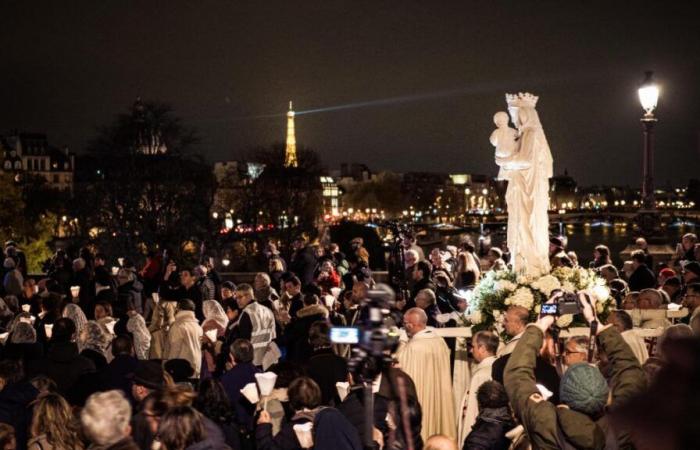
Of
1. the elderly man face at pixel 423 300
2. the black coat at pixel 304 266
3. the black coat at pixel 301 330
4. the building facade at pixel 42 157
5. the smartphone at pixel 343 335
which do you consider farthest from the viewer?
the building facade at pixel 42 157

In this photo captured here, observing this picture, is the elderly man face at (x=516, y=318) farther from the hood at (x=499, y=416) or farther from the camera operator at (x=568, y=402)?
the camera operator at (x=568, y=402)

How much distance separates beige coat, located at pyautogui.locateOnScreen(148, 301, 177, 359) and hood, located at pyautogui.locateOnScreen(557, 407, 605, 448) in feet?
20.8

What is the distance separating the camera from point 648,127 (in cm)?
1884

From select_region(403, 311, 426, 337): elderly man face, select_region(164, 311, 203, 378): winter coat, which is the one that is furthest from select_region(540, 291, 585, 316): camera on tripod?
select_region(164, 311, 203, 378): winter coat

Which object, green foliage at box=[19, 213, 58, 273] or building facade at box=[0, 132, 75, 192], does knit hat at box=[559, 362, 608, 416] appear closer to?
green foliage at box=[19, 213, 58, 273]

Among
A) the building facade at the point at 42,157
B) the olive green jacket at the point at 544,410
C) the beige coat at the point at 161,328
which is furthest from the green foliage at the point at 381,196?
the olive green jacket at the point at 544,410

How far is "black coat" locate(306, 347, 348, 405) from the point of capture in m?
7.85

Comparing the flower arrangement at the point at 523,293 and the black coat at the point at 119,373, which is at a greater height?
the flower arrangement at the point at 523,293

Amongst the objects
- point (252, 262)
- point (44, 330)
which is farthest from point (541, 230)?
point (252, 262)

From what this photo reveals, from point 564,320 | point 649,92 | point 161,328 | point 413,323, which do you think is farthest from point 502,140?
point 649,92

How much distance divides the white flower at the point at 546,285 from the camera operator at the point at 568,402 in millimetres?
4006

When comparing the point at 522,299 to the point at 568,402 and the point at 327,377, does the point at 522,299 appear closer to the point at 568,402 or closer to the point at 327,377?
the point at 327,377

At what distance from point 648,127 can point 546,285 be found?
1128 centimetres

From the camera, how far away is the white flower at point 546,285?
28.9 feet
